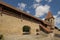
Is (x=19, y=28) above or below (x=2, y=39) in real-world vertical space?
above

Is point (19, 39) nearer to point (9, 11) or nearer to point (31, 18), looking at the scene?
point (9, 11)

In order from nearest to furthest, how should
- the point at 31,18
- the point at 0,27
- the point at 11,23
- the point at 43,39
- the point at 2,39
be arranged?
the point at 2,39 → the point at 43,39 → the point at 0,27 → the point at 11,23 → the point at 31,18

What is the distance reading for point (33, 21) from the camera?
678 inches

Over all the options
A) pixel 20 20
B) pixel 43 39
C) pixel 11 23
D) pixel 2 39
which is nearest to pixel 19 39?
pixel 2 39

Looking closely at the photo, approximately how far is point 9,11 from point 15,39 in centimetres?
489

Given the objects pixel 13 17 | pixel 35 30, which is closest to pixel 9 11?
pixel 13 17

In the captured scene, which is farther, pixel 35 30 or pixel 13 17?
pixel 35 30

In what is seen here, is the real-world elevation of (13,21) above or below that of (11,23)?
above

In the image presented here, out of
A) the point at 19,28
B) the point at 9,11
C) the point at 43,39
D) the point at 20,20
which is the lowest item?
the point at 43,39

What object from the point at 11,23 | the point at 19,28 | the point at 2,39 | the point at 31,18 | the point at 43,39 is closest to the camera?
the point at 2,39

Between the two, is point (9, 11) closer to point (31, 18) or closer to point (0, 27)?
point (0, 27)

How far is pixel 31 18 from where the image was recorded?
16.7m

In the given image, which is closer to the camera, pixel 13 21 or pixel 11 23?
pixel 11 23

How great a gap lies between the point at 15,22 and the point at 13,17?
65 centimetres
